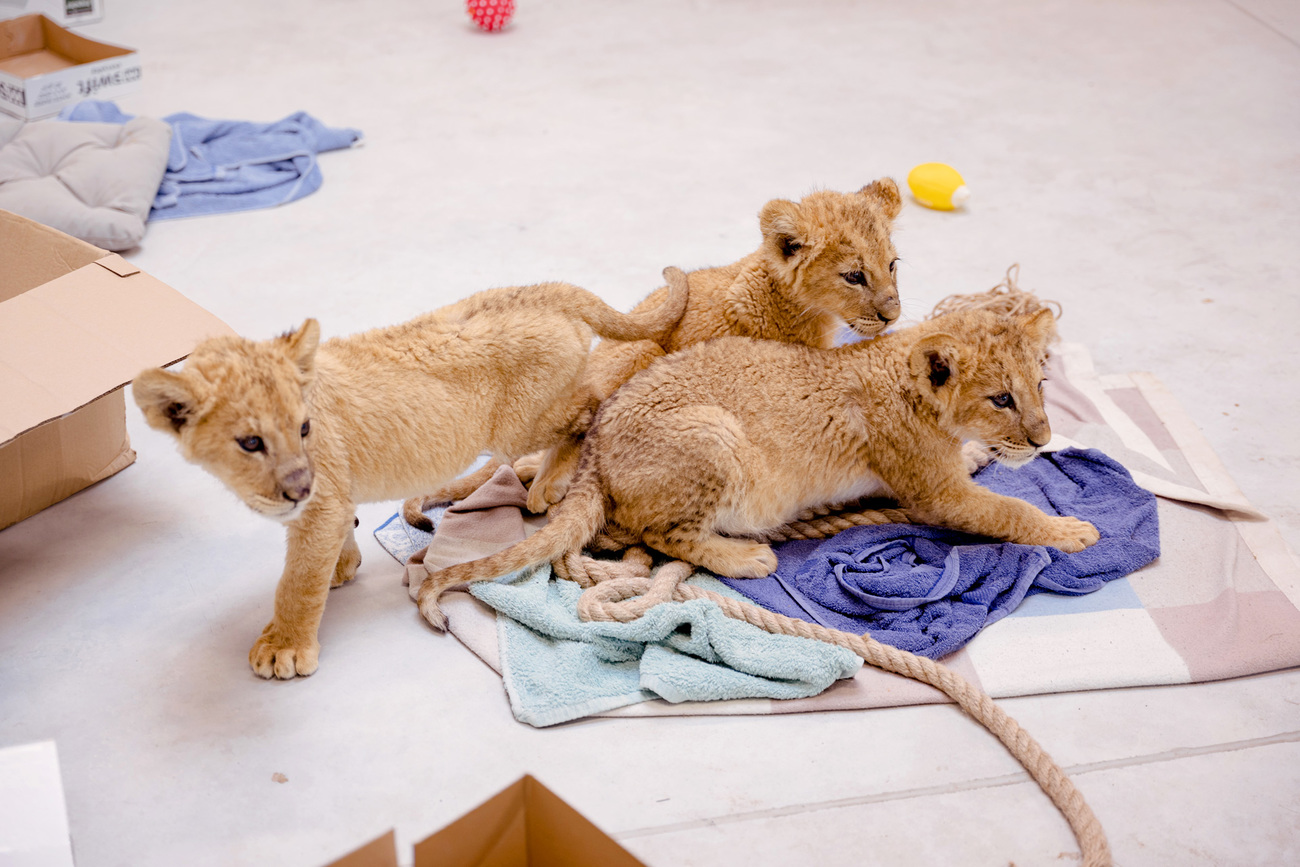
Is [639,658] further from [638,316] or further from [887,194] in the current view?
[887,194]

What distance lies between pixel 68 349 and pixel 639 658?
7.03 feet

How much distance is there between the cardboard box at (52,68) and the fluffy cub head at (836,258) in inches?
220

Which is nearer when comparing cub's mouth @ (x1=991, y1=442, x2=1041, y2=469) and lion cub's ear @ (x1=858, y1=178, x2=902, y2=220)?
cub's mouth @ (x1=991, y1=442, x2=1041, y2=469)

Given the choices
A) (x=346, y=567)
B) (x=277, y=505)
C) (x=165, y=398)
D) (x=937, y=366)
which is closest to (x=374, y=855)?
(x=277, y=505)

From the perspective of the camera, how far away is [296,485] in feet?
9.64

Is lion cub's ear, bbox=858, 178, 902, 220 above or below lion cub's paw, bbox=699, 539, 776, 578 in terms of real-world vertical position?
Answer: above

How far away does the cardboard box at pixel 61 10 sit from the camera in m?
8.24

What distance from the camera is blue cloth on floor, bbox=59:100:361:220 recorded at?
6258 millimetres

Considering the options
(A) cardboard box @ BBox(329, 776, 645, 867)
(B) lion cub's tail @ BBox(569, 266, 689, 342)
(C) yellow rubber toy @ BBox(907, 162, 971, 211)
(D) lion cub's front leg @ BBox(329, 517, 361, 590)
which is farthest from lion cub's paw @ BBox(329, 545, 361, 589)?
(C) yellow rubber toy @ BBox(907, 162, 971, 211)

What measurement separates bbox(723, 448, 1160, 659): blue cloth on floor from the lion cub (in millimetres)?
823

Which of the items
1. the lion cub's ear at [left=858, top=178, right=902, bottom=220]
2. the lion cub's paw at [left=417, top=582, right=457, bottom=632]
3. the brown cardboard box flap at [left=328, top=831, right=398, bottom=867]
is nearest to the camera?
the brown cardboard box flap at [left=328, top=831, right=398, bottom=867]

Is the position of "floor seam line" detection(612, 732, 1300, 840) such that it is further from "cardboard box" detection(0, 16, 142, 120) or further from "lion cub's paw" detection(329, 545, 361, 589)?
"cardboard box" detection(0, 16, 142, 120)

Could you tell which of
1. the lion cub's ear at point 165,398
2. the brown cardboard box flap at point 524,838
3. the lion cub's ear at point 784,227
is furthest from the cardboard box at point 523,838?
the lion cub's ear at point 784,227

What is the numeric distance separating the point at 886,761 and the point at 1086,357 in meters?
2.72
